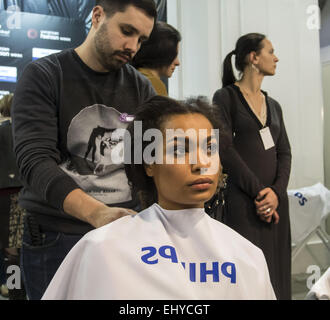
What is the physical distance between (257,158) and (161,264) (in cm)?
67

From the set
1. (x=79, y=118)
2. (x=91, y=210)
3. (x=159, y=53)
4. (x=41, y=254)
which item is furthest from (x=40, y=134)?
(x=159, y=53)

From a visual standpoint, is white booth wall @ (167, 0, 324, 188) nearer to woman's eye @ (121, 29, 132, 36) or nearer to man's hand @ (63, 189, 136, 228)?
woman's eye @ (121, 29, 132, 36)

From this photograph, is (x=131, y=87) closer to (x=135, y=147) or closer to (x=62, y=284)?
(x=135, y=147)

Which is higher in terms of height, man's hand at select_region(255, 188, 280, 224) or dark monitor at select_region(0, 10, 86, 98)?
dark monitor at select_region(0, 10, 86, 98)

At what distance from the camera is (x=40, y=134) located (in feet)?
2.85

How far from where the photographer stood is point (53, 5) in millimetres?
1428

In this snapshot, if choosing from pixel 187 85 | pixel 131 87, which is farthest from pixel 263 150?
pixel 131 87

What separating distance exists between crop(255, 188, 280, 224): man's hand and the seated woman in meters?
0.50

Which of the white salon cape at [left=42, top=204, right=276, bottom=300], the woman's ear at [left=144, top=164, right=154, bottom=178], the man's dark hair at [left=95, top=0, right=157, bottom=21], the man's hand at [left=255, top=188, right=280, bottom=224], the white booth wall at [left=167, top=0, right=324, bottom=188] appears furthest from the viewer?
the white booth wall at [left=167, top=0, right=324, bottom=188]

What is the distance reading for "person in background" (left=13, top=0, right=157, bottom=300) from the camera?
89 cm

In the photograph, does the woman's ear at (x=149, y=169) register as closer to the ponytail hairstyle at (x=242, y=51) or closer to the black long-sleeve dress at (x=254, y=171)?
the black long-sleeve dress at (x=254, y=171)

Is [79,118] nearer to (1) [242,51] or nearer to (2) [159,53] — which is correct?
(2) [159,53]

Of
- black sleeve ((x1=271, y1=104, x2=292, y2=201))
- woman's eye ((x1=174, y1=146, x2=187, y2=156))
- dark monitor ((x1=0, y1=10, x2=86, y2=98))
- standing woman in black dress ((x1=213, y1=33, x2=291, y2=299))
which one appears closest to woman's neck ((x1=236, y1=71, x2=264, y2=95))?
standing woman in black dress ((x1=213, y1=33, x2=291, y2=299))

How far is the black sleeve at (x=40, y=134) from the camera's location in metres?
0.81
